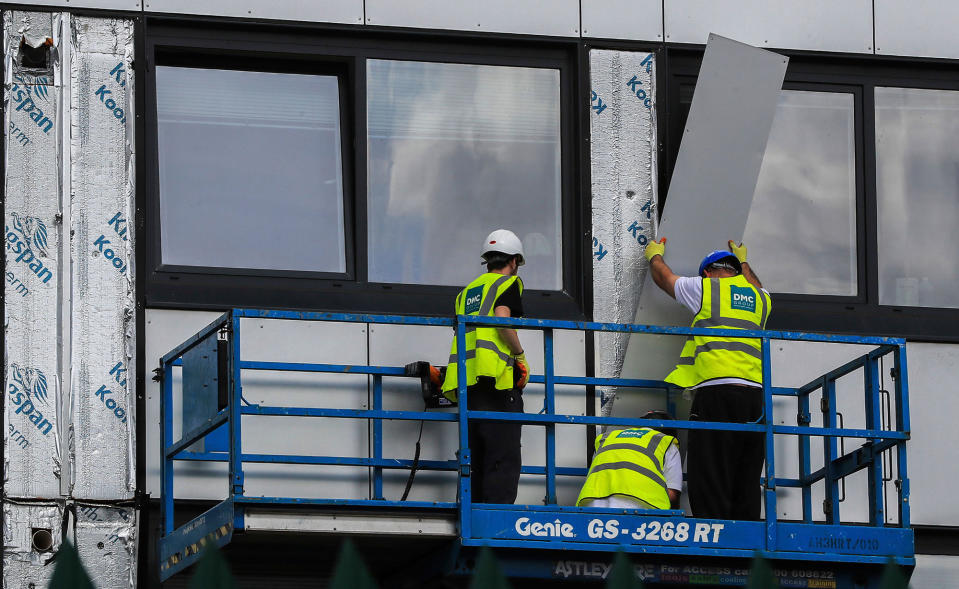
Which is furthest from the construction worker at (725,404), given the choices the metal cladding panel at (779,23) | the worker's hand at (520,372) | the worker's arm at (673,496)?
the metal cladding panel at (779,23)

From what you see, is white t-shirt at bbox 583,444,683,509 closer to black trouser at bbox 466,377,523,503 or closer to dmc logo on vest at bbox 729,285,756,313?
black trouser at bbox 466,377,523,503

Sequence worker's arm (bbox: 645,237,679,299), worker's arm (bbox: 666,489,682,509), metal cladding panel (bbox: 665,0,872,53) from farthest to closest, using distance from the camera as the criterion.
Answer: metal cladding panel (bbox: 665,0,872,53)
worker's arm (bbox: 645,237,679,299)
worker's arm (bbox: 666,489,682,509)

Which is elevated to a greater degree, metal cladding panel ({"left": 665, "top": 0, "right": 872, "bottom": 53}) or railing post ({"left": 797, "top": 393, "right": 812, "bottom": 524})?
metal cladding panel ({"left": 665, "top": 0, "right": 872, "bottom": 53})

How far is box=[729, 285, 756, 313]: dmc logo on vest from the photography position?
1022cm

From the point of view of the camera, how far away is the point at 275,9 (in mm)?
11070

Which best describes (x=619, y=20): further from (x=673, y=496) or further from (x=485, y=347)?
(x=673, y=496)

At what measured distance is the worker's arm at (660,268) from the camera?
10.7 m

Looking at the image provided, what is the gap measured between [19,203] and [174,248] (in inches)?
39.9

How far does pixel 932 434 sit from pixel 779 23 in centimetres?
303

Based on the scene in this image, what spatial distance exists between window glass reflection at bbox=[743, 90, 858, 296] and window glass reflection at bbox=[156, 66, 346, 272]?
9.76ft

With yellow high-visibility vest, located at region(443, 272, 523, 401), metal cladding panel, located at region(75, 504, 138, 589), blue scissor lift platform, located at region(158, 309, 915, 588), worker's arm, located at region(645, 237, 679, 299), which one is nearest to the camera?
blue scissor lift platform, located at region(158, 309, 915, 588)

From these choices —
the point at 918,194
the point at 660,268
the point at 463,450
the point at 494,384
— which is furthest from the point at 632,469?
the point at 918,194

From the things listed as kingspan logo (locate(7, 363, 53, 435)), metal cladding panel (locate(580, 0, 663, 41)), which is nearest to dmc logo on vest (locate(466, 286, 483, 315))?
metal cladding panel (locate(580, 0, 663, 41))

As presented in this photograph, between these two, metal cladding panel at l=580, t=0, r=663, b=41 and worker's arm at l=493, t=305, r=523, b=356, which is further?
metal cladding panel at l=580, t=0, r=663, b=41
